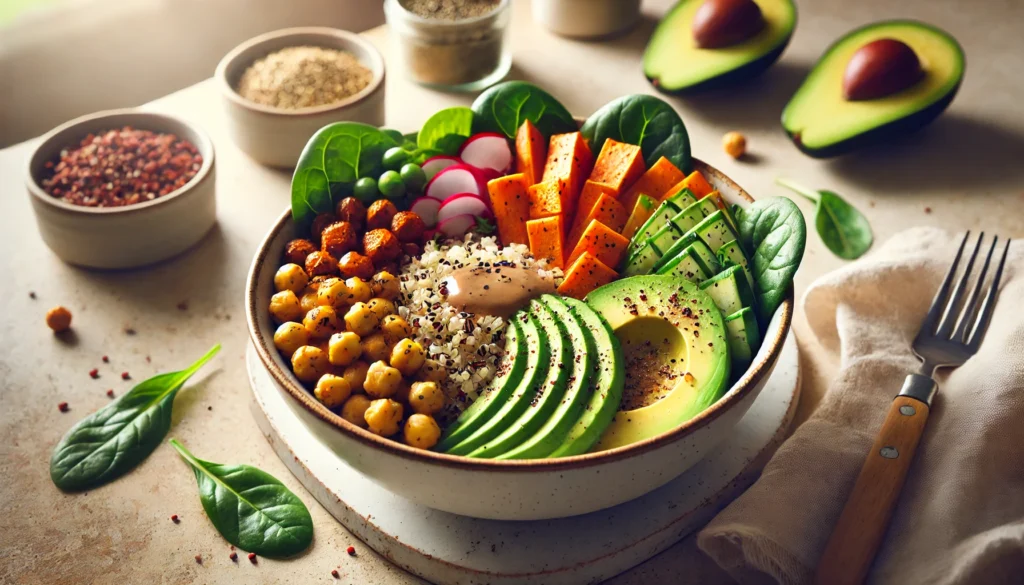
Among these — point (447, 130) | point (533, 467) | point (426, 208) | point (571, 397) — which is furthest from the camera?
point (447, 130)

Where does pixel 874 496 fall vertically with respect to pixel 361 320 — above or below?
above

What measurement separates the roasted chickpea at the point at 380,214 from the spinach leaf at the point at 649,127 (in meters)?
0.42

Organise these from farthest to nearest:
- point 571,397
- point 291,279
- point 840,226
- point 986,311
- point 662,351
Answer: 1. point 840,226
2. point 986,311
3. point 291,279
4. point 662,351
5. point 571,397

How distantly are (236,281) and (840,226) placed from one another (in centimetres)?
125

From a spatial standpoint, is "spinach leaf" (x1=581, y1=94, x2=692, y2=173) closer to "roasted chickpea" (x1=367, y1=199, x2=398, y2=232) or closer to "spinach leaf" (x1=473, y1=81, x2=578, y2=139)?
"spinach leaf" (x1=473, y1=81, x2=578, y2=139)

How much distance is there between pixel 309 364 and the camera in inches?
52.8

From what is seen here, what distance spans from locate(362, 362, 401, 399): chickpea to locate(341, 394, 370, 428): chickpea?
0.02 metres

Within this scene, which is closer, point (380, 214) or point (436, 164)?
point (380, 214)

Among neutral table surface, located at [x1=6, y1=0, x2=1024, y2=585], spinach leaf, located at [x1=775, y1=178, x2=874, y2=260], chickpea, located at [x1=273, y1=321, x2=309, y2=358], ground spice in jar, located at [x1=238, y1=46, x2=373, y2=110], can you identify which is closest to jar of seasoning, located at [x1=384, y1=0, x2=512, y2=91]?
neutral table surface, located at [x1=6, y1=0, x2=1024, y2=585]

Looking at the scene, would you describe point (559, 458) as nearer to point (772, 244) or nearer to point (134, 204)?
point (772, 244)

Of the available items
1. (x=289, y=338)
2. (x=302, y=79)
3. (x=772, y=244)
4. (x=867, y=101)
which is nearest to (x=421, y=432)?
(x=289, y=338)

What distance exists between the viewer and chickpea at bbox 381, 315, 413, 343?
1.42 meters

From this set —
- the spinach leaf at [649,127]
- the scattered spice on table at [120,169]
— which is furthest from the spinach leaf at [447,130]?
the scattered spice on table at [120,169]

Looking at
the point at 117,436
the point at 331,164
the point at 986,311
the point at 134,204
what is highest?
the point at 986,311
